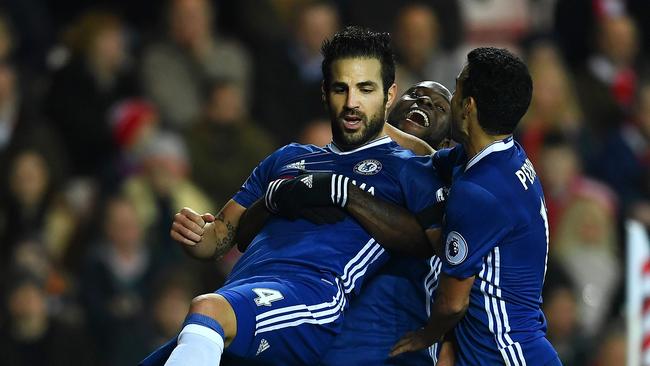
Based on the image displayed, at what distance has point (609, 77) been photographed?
36.0ft

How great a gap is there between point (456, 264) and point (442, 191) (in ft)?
1.50

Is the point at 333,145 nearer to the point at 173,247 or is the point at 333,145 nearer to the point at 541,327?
the point at 541,327

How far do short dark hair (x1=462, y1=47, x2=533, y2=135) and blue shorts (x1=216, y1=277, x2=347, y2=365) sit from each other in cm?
87

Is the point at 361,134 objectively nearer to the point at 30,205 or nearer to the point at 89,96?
the point at 30,205

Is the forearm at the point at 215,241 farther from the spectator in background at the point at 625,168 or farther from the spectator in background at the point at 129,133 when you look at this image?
the spectator in background at the point at 625,168

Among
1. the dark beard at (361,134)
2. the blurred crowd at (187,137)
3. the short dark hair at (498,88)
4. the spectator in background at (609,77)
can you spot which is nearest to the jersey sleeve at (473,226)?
the short dark hair at (498,88)

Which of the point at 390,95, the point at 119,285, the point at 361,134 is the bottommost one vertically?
the point at 119,285

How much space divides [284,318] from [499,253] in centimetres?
81

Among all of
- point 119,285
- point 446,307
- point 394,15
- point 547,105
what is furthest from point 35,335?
point 446,307

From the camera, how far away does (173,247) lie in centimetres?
931

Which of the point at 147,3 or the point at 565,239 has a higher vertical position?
the point at 147,3

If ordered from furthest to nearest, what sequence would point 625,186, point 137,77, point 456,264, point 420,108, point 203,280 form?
point 625,186 → point 137,77 → point 203,280 → point 420,108 → point 456,264

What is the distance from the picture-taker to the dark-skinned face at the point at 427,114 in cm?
593

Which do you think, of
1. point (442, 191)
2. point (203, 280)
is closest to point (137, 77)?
point (203, 280)
